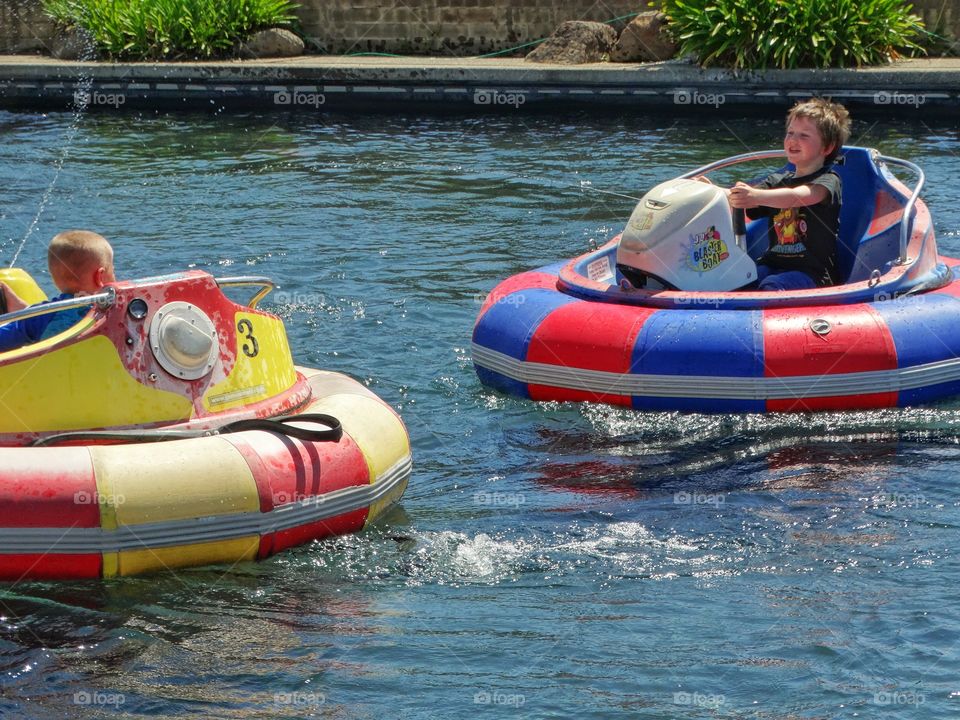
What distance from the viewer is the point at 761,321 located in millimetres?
6977

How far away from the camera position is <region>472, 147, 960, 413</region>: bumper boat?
6.89 m

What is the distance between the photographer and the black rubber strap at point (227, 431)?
5.40 m

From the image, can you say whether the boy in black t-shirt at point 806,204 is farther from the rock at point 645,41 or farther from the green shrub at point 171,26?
the green shrub at point 171,26

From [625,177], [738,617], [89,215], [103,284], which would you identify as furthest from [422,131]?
[738,617]

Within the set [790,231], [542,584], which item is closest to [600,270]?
[790,231]

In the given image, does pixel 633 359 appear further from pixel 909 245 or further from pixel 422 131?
pixel 422 131

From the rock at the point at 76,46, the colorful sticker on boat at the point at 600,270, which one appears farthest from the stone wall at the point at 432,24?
the colorful sticker on boat at the point at 600,270

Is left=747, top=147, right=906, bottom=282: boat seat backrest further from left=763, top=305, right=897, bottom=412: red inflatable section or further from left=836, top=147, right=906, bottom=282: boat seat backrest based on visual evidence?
left=763, top=305, right=897, bottom=412: red inflatable section

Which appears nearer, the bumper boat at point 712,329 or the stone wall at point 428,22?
the bumper boat at point 712,329

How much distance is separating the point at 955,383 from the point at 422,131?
30.0 feet

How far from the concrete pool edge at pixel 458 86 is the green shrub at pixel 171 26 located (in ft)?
1.89

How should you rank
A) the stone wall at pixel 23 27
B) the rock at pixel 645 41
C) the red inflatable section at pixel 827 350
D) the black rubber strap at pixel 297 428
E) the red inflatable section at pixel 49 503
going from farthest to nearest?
the stone wall at pixel 23 27 < the rock at pixel 645 41 < the red inflatable section at pixel 827 350 < the black rubber strap at pixel 297 428 < the red inflatable section at pixel 49 503

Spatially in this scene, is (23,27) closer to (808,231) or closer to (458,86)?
(458,86)

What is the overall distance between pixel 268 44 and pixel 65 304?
43.6ft
